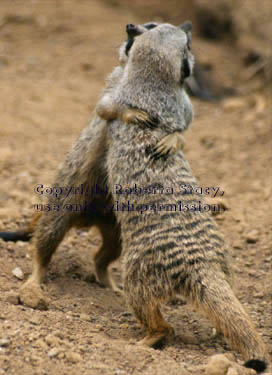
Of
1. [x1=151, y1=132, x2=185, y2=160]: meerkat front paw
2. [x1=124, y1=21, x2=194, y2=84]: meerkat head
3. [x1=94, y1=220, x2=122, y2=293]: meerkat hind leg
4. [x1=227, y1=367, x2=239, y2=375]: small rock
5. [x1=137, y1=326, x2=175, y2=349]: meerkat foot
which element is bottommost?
[x1=227, y1=367, x2=239, y2=375]: small rock

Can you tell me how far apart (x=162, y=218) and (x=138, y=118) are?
0.71 metres

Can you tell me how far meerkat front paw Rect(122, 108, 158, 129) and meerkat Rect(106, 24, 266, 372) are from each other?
0.10 ft

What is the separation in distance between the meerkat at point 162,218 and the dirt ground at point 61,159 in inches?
10.8

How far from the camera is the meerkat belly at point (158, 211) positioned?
3143 millimetres

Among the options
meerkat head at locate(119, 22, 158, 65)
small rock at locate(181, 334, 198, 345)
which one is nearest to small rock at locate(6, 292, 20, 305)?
small rock at locate(181, 334, 198, 345)

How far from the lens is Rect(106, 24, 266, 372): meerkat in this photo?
119 inches

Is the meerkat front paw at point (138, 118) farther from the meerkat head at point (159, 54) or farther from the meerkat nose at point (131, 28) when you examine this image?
the meerkat nose at point (131, 28)

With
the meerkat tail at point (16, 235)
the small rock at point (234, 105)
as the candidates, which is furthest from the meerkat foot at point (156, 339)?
the small rock at point (234, 105)

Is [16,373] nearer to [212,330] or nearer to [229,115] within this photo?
[212,330]

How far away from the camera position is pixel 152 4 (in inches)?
413

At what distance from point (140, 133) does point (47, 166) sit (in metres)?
2.46

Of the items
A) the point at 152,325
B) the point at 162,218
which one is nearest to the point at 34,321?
the point at 152,325

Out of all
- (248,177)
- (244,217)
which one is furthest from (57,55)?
(244,217)

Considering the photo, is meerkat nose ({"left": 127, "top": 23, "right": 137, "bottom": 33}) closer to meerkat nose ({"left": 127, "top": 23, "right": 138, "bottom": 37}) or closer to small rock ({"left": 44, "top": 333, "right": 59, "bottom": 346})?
meerkat nose ({"left": 127, "top": 23, "right": 138, "bottom": 37})
